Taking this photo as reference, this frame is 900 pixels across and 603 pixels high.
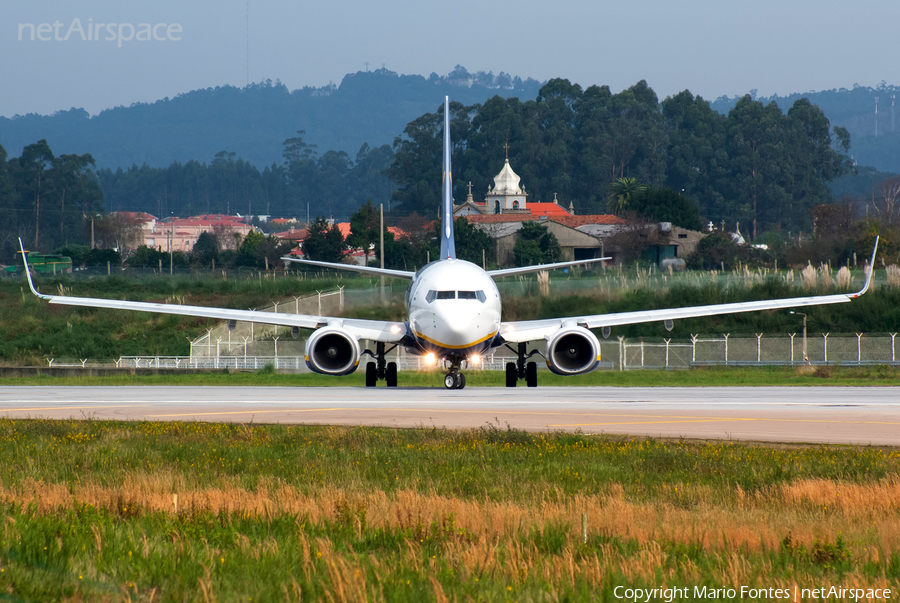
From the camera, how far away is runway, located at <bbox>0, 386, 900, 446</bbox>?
21.0 m

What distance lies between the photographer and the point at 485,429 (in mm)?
19781

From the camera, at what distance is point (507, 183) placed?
575 ft

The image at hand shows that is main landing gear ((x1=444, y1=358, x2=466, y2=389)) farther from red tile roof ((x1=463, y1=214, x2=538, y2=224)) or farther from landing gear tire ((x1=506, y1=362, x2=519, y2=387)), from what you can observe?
red tile roof ((x1=463, y1=214, x2=538, y2=224))

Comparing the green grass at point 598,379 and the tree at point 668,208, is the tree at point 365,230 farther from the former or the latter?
the green grass at point 598,379

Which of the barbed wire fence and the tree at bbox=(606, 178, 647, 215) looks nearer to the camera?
the barbed wire fence

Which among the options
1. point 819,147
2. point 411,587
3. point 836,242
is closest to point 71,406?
point 411,587

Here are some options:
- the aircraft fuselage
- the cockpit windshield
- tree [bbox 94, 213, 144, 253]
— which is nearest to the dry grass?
the aircraft fuselage

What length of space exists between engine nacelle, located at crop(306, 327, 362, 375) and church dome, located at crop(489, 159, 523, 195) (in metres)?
142

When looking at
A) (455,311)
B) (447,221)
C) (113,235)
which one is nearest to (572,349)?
(455,311)

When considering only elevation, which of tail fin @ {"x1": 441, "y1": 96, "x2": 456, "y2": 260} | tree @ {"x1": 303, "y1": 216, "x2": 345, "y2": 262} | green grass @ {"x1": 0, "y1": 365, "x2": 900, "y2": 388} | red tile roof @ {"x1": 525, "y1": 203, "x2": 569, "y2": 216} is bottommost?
green grass @ {"x1": 0, "y1": 365, "x2": 900, "y2": 388}

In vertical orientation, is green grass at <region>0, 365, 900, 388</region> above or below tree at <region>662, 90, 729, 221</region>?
below

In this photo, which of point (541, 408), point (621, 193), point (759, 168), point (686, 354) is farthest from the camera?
point (759, 168)

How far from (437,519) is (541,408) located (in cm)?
1575

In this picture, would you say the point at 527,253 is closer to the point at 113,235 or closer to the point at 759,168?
the point at 113,235
